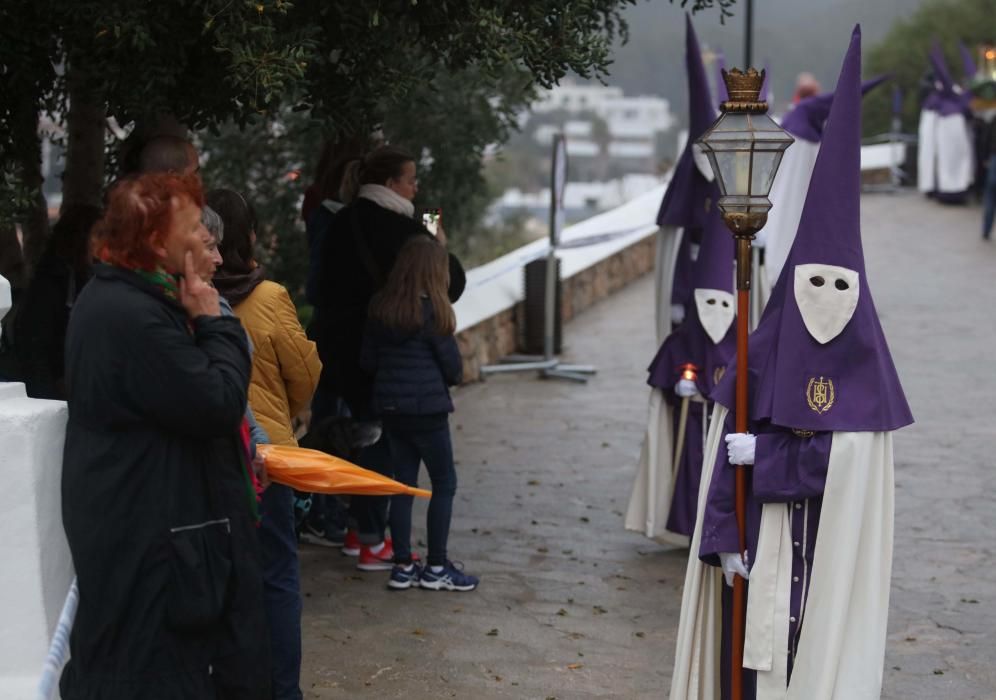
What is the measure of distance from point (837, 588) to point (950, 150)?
2048cm

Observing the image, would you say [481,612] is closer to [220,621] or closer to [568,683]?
[568,683]

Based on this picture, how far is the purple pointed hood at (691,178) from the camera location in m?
6.87

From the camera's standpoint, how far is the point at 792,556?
425 centimetres

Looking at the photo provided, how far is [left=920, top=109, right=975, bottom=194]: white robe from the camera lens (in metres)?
23.1

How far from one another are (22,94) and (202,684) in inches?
132

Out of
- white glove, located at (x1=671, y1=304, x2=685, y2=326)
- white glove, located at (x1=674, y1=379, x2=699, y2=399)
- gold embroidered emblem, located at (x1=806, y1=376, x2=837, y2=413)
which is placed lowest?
white glove, located at (x1=674, y1=379, x2=699, y2=399)

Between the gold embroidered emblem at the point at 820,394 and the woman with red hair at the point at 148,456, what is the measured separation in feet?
5.64

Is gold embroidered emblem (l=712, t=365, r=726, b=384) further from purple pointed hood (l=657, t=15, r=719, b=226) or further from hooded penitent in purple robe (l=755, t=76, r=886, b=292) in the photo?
hooded penitent in purple robe (l=755, t=76, r=886, b=292)

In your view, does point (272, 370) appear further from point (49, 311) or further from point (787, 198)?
point (787, 198)

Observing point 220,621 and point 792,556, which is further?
point 792,556

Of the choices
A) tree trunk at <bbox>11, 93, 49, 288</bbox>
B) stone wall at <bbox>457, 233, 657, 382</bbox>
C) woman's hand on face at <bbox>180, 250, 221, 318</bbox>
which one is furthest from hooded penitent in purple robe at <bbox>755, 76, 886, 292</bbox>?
woman's hand on face at <bbox>180, 250, 221, 318</bbox>

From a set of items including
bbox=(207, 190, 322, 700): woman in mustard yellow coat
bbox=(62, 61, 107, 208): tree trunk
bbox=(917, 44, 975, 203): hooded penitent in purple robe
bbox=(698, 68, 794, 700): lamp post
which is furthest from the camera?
bbox=(917, 44, 975, 203): hooded penitent in purple robe

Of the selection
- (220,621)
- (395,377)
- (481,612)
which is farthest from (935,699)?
(220,621)

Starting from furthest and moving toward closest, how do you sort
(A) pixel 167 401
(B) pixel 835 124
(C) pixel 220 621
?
(B) pixel 835 124, (C) pixel 220 621, (A) pixel 167 401
